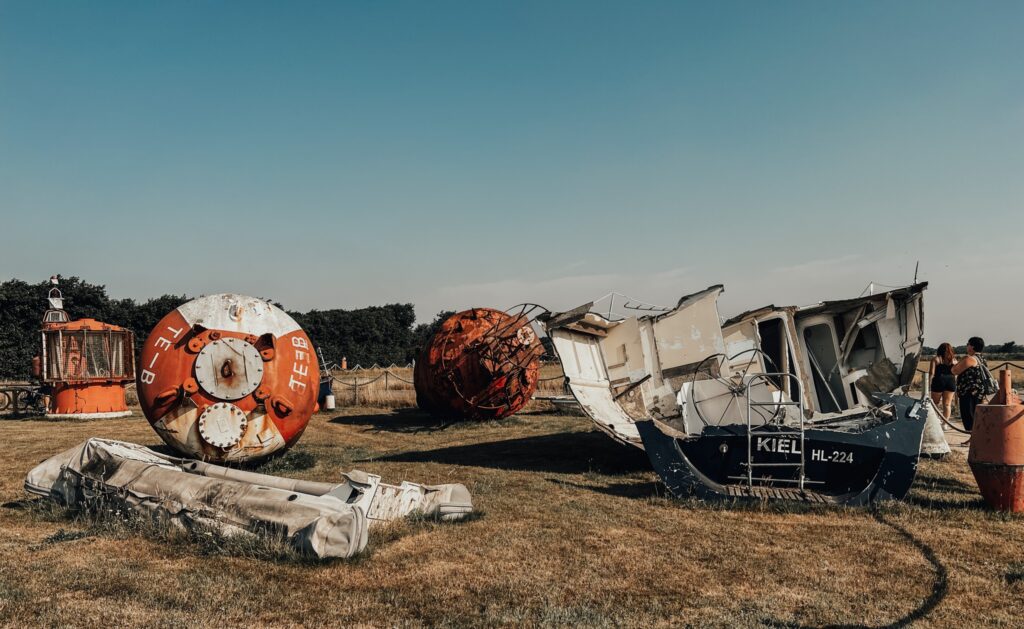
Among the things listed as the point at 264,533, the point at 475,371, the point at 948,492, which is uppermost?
the point at 475,371

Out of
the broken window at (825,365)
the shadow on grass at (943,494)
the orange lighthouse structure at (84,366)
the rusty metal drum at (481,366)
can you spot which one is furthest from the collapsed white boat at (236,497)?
the orange lighthouse structure at (84,366)

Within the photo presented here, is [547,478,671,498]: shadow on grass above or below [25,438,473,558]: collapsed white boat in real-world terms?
below

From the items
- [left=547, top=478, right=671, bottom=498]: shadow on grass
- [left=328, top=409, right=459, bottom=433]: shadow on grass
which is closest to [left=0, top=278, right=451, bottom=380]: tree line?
[left=328, top=409, right=459, bottom=433]: shadow on grass

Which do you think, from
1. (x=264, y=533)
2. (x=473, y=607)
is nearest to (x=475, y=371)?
(x=264, y=533)

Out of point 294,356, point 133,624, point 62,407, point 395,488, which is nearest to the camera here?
point 133,624

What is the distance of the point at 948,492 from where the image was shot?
29.2 ft

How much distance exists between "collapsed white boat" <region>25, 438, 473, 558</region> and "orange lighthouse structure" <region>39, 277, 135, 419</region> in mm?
12902

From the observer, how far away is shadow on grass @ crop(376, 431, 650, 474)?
11578 millimetres

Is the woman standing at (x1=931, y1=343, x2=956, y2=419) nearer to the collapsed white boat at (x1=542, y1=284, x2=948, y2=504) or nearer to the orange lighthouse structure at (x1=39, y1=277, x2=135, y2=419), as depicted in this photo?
the collapsed white boat at (x1=542, y1=284, x2=948, y2=504)

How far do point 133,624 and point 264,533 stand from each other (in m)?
Answer: 1.50

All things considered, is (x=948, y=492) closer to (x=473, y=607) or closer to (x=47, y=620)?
(x=473, y=607)

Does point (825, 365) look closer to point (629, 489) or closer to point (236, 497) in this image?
point (629, 489)

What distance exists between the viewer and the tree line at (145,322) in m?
38.9

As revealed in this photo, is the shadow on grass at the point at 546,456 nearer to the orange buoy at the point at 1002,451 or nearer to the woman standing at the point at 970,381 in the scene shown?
the orange buoy at the point at 1002,451
